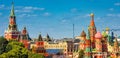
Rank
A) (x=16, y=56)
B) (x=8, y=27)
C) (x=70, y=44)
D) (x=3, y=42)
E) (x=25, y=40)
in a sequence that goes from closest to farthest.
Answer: (x=16, y=56)
(x=3, y=42)
(x=25, y=40)
(x=8, y=27)
(x=70, y=44)

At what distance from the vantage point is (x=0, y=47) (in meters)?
101

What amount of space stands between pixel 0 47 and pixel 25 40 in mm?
23141

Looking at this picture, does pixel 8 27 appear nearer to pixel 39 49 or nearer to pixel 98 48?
pixel 39 49

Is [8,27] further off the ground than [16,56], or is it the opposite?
[8,27]

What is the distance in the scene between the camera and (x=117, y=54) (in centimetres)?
9988

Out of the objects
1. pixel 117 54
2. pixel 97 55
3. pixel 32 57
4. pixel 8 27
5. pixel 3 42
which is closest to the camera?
pixel 32 57

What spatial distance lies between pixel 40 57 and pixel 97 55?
42.5 ft

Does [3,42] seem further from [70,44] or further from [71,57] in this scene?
[70,44]

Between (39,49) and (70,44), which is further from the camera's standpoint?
(70,44)

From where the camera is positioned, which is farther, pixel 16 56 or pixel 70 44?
pixel 70 44

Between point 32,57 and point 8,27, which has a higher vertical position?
point 8,27

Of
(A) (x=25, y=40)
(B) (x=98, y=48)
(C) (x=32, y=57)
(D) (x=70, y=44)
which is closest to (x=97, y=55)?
(B) (x=98, y=48)

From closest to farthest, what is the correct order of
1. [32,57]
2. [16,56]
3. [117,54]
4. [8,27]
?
[16,56] < [32,57] < [117,54] < [8,27]

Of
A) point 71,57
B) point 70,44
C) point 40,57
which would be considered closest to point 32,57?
point 40,57
